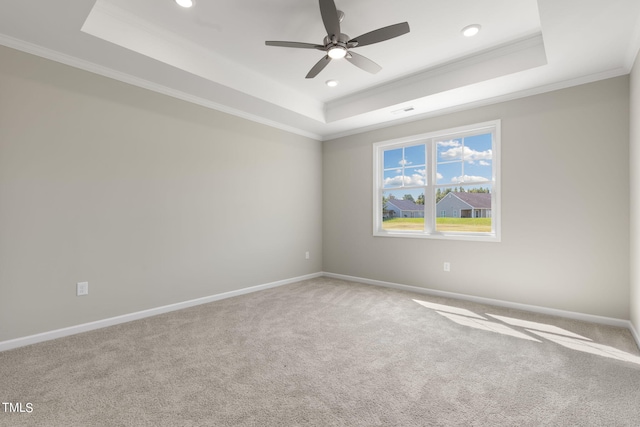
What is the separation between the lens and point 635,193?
9.04 feet

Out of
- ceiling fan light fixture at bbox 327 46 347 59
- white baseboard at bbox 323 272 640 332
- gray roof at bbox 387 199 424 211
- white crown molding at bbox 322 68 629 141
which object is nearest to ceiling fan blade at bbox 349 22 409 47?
ceiling fan light fixture at bbox 327 46 347 59

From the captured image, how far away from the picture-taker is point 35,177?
2.66 metres

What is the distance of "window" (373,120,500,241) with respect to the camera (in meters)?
3.93

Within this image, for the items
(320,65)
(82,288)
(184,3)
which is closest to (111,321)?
(82,288)

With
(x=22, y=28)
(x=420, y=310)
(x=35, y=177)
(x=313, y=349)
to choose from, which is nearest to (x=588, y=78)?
(x=420, y=310)

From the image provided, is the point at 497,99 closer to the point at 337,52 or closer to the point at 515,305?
the point at 337,52

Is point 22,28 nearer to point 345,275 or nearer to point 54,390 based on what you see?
point 54,390

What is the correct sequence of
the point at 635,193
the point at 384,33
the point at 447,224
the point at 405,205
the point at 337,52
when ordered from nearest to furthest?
1. the point at 384,33
2. the point at 337,52
3. the point at 635,193
4. the point at 447,224
5. the point at 405,205

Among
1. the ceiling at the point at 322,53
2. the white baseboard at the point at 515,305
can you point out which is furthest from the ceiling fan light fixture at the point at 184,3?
the white baseboard at the point at 515,305

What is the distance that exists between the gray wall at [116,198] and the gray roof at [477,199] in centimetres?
283

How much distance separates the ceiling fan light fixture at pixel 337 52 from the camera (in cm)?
257

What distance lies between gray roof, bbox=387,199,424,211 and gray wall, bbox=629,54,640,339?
2.24 m

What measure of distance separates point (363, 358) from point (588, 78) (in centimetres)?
369

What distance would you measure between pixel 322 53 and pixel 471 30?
146cm
